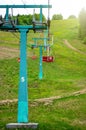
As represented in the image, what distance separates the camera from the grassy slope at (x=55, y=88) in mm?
22922

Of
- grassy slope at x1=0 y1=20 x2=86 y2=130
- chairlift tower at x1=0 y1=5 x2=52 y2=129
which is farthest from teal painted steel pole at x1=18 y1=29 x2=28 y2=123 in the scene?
grassy slope at x1=0 y1=20 x2=86 y2=130

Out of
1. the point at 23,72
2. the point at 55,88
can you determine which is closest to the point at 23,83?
the point at 23,72

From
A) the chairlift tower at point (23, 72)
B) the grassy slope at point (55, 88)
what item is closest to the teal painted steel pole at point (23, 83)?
the chairlift tower at point (23, 72)

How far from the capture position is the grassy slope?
75.2ft

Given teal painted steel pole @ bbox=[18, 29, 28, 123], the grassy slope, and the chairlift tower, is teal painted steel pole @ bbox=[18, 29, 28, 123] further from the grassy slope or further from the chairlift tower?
the grassy slope

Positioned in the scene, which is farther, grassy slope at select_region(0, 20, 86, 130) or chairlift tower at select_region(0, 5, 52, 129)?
grassy slope at select_region(0, 20, 86, 130)

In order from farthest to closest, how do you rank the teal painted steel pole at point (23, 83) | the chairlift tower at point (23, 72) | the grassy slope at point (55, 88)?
1. the grassy slope at point (55, 88)
2. the teal painted steel pole at point (23, 83)
3. the chairlift tower at point (23, 72)

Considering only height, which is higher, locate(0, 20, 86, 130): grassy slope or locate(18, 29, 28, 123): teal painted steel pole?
locate(18, 29, 28, 123): teal painted steel pole

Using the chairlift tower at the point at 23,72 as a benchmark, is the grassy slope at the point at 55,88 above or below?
below

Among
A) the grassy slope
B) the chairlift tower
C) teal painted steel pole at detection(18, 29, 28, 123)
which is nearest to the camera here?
the chairlift tower

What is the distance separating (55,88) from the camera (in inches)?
1473

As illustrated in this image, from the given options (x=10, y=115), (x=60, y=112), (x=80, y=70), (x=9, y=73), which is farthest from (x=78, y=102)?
(x=80, y=70)

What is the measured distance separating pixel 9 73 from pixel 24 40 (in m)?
27.4

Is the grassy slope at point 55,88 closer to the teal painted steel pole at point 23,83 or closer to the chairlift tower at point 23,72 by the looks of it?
the chairlift tower at point 23,72
